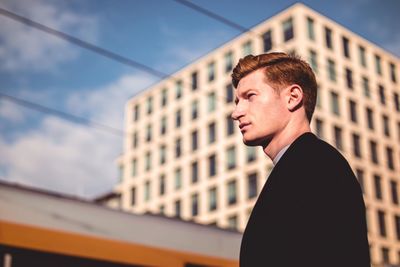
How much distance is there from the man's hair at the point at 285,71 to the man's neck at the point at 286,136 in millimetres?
85

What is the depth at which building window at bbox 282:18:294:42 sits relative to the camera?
3647 cm

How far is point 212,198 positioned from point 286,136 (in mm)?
36096

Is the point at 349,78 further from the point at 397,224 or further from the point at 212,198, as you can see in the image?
the point at 212,198

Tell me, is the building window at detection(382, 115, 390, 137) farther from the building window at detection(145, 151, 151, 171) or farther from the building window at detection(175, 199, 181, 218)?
the building window at detection(145, 151, 151, 171)

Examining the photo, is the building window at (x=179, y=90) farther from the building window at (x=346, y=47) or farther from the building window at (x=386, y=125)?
the building window at (x=386, y=125)

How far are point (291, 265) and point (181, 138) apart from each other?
40.3 metres

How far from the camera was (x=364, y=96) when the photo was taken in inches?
1521

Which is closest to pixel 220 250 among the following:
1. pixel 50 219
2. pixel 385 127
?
pixel 50 219

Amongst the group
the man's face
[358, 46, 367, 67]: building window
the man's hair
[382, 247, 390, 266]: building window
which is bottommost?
the man's face

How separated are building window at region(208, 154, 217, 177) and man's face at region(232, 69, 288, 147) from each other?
36303 millimetres

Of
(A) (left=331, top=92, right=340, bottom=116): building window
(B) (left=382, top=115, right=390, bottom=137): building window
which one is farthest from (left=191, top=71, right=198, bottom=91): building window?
(B) (left=382, top=115, right=390, bottom=137): building window

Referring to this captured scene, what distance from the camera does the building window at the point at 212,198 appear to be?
3731cm

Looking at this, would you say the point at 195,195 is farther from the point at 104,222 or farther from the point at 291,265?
the point at 291,265

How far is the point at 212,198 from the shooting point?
37.6 meters
